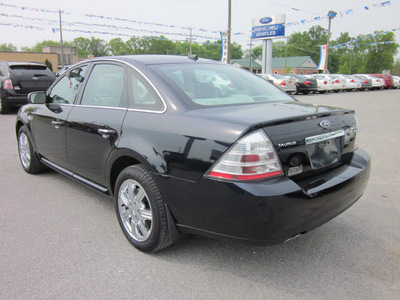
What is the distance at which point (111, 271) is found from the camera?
2.57m

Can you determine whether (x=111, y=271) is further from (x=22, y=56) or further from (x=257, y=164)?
(x=22, y=56)

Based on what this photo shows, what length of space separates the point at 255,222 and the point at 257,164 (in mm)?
361

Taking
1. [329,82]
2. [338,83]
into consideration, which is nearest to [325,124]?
[329,82]

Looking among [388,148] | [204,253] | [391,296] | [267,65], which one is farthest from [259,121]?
[267,65]

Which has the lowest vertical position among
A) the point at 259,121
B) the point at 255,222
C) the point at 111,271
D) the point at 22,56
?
the point at 111,271

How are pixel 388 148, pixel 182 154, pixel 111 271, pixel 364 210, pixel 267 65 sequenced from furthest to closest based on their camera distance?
pixel 267 65, pixel 388 148, pixel 364 210, pixel 111 271, pixel 182 154

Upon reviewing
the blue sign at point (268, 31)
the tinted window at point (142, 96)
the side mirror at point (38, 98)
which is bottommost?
the side mirror at point (38, 98)

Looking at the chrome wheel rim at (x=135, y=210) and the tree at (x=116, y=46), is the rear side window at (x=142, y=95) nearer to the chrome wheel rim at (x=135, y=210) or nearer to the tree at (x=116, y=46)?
the chrome wheel rim at (x=135, y=210)

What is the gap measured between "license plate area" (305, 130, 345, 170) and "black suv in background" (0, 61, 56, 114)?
34.9ft

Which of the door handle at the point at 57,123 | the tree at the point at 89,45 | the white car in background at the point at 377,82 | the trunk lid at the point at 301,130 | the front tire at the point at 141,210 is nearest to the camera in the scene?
the trunk lid at the point at 301,130

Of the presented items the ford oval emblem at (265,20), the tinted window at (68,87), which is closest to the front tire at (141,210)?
the tinted window at (68,87)

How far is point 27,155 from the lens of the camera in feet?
Answer: 16.2

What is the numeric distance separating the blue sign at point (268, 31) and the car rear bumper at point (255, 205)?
1375 inches

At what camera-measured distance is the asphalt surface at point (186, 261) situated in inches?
92.0
